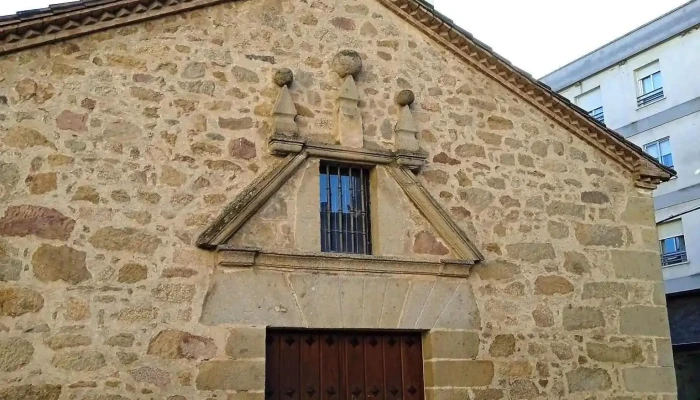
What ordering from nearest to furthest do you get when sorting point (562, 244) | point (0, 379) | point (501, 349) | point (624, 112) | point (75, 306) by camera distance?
point (0, 379) < point (75, 306) < point (501, 349) < point (562, 244) < point (624, 112)

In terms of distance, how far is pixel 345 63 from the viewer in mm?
6609

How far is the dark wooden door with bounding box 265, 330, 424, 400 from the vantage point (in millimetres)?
5812

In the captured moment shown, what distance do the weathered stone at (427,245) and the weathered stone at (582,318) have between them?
143 cm

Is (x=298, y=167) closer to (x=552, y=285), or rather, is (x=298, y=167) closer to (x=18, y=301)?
(x=18, y=301)

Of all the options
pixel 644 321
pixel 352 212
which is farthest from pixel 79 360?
pixel 644 321

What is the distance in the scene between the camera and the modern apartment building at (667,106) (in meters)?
14.3

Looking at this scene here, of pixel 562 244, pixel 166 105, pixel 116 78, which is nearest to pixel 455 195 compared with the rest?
pixel 562 244

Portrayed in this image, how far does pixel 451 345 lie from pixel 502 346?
1.83 ft

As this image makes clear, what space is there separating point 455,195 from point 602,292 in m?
1.85

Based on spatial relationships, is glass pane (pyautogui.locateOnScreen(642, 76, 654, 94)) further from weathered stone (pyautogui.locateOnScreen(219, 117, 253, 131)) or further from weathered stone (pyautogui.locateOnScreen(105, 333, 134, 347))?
weathered stone (pyautogui.locateOnScreen(105, 333, 134, 347))

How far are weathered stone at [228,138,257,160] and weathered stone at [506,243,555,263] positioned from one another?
266 cm

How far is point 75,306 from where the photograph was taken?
5195mm

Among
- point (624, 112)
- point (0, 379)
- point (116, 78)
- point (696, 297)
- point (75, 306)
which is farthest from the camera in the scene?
point (624, 112)

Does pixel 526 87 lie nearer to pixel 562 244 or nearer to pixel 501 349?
pixel 562 244
